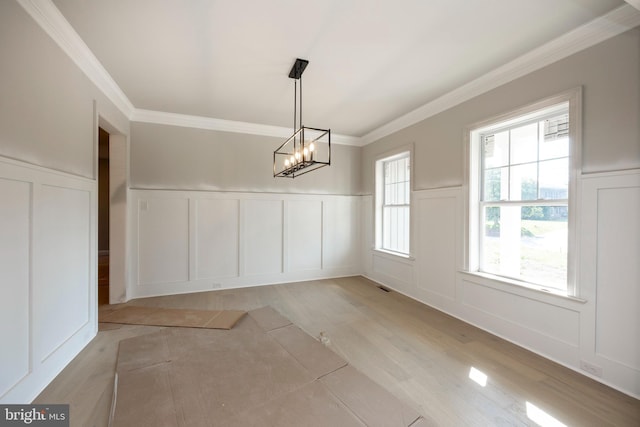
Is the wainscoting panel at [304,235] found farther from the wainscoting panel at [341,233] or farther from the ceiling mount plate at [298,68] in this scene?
the ceiling mount plate at [298,68]

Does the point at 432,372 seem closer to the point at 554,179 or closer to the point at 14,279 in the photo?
the point at 554,179

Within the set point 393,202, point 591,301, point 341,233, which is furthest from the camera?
point 341,233

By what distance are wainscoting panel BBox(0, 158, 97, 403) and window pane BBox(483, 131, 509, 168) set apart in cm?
436

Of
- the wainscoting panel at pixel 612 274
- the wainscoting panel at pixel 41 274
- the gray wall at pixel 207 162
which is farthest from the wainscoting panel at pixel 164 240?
the wainscoting panel at pixel 612 274

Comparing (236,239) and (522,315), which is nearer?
(522,315)

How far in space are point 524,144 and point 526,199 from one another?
595mm

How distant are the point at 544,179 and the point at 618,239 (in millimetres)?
802

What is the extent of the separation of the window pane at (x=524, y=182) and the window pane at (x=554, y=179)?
0.06 metres

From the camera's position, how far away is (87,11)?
204 cm

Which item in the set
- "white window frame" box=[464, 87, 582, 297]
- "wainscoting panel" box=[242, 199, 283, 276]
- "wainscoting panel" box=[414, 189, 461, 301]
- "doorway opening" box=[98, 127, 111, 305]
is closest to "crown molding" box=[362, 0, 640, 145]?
"white window frame" box=[464, 87, 582, 297]

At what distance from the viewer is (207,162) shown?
14.8 ft

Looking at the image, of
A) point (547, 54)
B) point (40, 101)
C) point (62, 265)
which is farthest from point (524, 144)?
point (62, 265)

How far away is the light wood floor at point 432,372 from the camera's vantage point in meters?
1.81

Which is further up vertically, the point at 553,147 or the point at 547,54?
the point at 547,54
